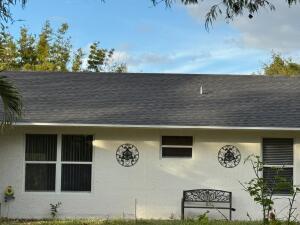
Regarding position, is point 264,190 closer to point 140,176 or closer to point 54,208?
point 140,176

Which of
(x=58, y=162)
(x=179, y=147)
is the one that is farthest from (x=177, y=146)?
(x=58, y=162)

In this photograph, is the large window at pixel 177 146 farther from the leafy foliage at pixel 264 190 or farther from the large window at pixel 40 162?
the leafy foliage at pixel 264 190

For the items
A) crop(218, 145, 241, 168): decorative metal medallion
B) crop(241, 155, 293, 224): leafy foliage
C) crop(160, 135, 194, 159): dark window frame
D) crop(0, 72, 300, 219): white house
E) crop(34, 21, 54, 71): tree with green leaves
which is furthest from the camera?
crop(34, 21, 54, 71): tree with green leaves

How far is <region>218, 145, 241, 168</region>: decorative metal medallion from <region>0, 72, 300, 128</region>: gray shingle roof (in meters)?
0.81

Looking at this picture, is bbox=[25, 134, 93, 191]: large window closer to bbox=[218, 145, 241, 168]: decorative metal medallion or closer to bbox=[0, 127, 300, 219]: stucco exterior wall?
bbox=[0, 127, 300, 219]: stucco exterior wall

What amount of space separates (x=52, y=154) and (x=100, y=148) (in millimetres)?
1264

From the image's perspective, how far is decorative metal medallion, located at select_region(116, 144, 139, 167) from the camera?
596 inches

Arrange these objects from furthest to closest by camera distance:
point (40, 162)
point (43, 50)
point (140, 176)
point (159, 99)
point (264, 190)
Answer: point (43, 50) → point (159, 99) → point (40, 162) → point (140, 176) → point (264, 190)

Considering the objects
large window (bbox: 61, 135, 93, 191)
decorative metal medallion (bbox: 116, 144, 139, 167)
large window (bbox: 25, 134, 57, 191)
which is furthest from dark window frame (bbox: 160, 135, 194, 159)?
large window (bbox: 25, 134, 57, 191)

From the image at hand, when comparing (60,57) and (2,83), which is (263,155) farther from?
(60,57)

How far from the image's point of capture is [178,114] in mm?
15203

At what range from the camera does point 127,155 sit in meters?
15.2

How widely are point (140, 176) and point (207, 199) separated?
1803 mm

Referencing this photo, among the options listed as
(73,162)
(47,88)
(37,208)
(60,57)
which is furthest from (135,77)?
(60,57)
